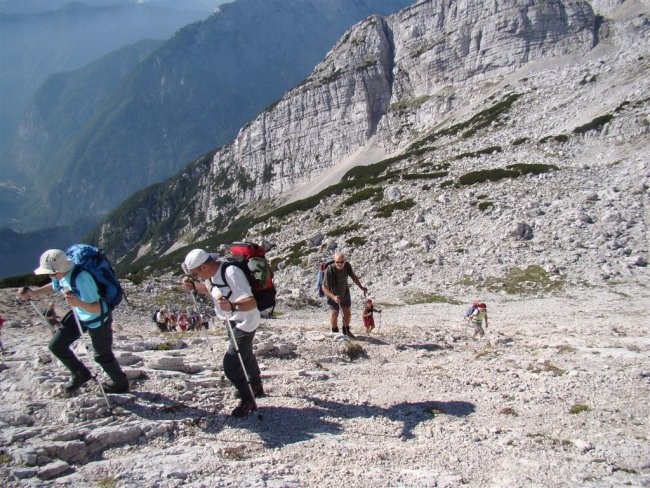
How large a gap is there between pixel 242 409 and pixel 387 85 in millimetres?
124850

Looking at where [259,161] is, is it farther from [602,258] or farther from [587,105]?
[602,258]

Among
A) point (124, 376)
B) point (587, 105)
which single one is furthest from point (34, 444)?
point (587, 105)

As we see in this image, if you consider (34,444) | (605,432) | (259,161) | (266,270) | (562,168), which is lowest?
(605,432)

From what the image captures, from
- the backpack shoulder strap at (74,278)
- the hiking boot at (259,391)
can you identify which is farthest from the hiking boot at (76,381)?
the hiking boot at (259,391)

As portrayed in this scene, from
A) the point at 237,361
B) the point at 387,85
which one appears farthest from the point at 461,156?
the point at 387,85

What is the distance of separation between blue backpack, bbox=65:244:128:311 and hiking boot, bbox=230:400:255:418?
230 cm

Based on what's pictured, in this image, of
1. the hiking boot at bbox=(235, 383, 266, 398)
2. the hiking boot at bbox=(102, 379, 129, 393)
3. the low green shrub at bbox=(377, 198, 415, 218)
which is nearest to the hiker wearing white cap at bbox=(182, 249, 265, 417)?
the hiking boot at bbox=(235, 383, 266, 398)

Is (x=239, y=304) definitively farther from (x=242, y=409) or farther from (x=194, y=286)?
(x=242, y=409)

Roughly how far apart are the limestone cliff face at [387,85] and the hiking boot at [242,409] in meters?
95.5

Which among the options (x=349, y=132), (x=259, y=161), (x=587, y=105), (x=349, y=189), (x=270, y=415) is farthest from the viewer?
(x=259, y=161)

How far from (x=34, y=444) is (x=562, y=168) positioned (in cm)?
3887

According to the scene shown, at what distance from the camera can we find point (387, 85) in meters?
122

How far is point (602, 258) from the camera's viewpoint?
23.1 metres

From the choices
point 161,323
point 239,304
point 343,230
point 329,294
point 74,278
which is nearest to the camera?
point 239,304
